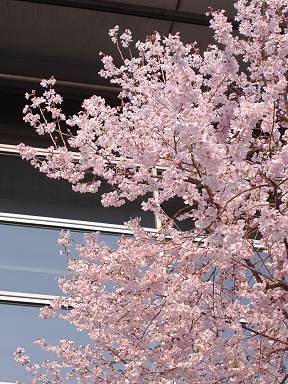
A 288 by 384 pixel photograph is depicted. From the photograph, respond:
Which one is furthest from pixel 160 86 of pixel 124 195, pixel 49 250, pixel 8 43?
pixel 8 43

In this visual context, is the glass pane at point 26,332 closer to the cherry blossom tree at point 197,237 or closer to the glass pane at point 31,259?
the glass pane at point 31,259

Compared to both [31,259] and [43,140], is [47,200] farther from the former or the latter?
[43,140]

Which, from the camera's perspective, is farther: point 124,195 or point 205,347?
point 124,195

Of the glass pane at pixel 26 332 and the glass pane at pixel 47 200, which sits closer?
the glass pane at pixel 26 332

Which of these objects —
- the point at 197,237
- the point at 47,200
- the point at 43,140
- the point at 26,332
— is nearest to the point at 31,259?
the point at 47,200

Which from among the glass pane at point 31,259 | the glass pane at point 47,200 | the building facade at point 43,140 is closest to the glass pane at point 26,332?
the building facade at point 43,140

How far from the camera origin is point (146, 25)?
6656mm

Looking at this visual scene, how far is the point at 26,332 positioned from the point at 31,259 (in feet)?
2.19

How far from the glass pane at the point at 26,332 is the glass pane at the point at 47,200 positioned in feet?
3.06

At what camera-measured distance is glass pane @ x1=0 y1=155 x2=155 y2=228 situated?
6457 millimetres

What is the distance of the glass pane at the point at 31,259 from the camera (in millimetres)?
6094

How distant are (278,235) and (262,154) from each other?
652 millimetres

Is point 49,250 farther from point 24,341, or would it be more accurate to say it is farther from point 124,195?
point 124,195

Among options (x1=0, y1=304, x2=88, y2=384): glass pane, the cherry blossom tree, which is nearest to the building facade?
(x1=0, y1=304, x2=88, y2=384): glass pane
